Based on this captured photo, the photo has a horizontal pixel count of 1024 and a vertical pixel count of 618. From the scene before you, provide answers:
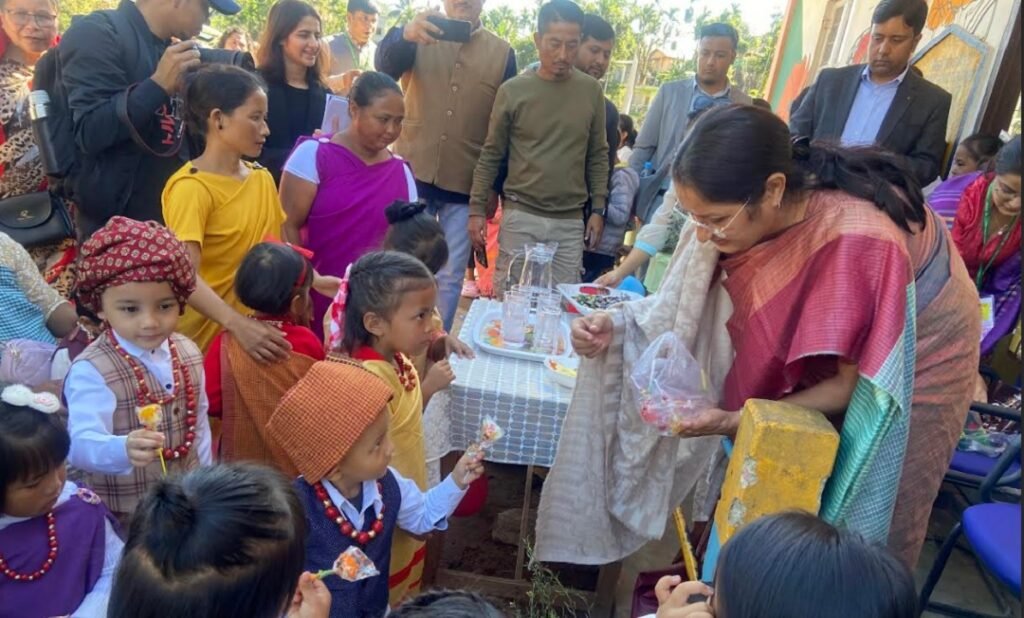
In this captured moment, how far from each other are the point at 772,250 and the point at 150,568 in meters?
1.56

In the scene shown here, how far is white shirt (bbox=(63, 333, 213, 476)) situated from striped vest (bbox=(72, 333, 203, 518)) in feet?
0.06

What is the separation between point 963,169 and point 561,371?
10.2 feet

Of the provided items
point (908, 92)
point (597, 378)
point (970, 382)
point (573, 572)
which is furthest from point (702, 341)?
point (908, 92)

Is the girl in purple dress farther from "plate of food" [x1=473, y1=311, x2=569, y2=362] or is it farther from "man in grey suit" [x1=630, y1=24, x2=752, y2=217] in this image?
"man in grey suit" [x1=630, y1=24, x2=752, y2=217]

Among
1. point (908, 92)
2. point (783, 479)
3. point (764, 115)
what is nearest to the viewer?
point (783, 479)

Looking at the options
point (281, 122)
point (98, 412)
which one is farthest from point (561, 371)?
point (281, 122)

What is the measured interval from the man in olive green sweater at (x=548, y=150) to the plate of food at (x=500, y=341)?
1.21m

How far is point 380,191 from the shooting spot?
2.91 metres

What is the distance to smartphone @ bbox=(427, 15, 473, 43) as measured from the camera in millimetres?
3639

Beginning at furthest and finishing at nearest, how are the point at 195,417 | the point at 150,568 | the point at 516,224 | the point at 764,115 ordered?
1. the point at 516,224
2. the point at 195,417
3. the point at 764,115
4. the point at 150,568

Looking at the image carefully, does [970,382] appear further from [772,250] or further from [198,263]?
[198,263]

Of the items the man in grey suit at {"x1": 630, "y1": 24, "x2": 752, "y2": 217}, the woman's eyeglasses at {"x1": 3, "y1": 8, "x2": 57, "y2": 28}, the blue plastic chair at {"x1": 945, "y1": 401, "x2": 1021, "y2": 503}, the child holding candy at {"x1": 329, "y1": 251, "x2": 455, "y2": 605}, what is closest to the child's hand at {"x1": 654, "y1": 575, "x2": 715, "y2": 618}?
the child holding candy at {"x1": 329, "y1": 251, "x2": 455, "y2": 605}

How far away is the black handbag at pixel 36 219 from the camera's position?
2742 millimetres

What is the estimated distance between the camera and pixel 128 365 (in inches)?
70.1
